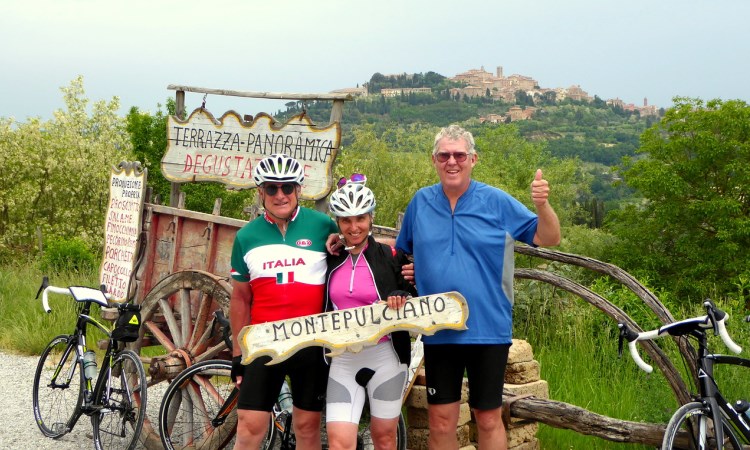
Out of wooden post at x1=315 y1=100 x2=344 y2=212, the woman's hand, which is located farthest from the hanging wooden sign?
wooden post at x1=315 y1=100 x2=344 y2=212

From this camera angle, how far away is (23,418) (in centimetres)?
682

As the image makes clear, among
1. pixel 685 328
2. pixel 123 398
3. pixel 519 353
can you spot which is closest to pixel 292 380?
pixel 519 353

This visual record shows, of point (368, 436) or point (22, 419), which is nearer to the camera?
point (368, 436)

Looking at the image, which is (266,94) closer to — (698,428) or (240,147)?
(240,147)

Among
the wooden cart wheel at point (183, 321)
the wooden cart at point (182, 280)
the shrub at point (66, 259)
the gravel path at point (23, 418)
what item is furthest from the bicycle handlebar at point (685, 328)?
the shrub at point (66, 259)

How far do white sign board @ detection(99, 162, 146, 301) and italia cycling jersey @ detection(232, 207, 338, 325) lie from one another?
265cm

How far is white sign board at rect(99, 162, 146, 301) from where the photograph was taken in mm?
6270

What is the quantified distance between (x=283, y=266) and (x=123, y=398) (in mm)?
2228

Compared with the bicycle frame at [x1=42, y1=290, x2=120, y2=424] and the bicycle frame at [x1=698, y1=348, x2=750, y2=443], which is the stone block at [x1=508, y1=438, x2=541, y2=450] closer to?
the bicycle frame at [x1=698, y1=348, x2=750, y2=443]

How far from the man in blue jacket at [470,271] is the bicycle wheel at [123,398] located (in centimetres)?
227

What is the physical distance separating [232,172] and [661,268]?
24.4 meters

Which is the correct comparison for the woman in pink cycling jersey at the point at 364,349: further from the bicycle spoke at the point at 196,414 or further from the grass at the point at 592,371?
the grass at the point at 592,371

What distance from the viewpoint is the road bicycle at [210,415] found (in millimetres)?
4590

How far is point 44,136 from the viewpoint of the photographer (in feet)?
90.7
